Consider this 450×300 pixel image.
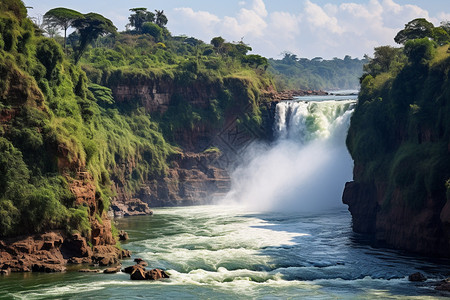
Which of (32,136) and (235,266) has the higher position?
(32,136)

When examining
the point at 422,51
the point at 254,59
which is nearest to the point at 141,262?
the point at 422,51

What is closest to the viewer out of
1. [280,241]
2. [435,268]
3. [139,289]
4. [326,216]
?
[139,289]

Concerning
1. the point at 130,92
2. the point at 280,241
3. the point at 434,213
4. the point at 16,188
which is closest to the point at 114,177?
the point at 130,92

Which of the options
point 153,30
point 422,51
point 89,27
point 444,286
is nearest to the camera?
point 444,286

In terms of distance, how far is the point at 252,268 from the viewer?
140 ft

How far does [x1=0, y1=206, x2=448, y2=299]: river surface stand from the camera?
3603 cm

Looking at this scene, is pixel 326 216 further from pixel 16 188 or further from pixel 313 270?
pixel 16 188

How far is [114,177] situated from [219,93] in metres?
19.7

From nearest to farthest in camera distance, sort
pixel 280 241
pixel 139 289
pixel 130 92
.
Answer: pixel 139 289 → pixel 280 241 → pixel 130 92

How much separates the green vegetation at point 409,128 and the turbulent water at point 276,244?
4644 mm

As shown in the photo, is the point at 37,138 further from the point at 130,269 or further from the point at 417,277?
the point at 417,277

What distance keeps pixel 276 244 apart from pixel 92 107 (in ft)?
89.2

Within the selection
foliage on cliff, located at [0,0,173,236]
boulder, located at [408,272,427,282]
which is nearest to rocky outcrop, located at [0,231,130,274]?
foliage on cliff, located at [0,0,173,236]

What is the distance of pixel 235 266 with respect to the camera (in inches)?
1690
